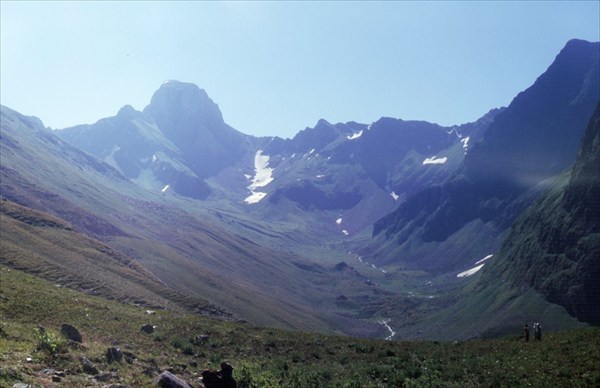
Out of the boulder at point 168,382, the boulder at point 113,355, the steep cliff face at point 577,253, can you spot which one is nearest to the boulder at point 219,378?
the boulder at point 168,382

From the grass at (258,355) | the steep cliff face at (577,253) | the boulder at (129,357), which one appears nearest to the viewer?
the grass at (258,355)

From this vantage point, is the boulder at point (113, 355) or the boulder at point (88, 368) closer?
the boulder at point (88, 368)

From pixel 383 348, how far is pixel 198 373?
18.5 metres

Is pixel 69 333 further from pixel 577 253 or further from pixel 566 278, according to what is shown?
pixel 577 253

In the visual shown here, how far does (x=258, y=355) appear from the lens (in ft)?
136

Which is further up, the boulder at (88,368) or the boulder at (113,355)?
the boulder at (88,368)

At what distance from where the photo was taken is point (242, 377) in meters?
27.1

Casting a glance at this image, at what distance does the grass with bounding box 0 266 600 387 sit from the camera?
27.4m

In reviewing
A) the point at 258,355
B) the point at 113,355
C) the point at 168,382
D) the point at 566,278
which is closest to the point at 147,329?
the point at 258,355

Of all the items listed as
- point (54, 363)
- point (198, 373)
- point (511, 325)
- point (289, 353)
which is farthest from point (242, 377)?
point (511, 325)

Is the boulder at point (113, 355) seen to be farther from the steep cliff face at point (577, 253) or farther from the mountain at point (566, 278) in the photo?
the steep cliff face at point (577, 253)

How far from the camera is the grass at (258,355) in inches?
1078

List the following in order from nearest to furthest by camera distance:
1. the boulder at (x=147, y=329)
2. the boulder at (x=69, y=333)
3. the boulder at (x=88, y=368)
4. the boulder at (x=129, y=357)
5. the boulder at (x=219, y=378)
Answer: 1. the boulder at (x=219, y=378)
2. the boulder at (x=88, y=368)
3. the boulder at (x=129, y=357)
4. the boulder at (x=69, y=333)
5. the boulder at (x=147, y=329)

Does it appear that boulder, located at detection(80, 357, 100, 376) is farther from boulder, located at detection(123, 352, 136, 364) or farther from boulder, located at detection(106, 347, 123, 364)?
boulder, located at detection(123, 352, 136, 364)
